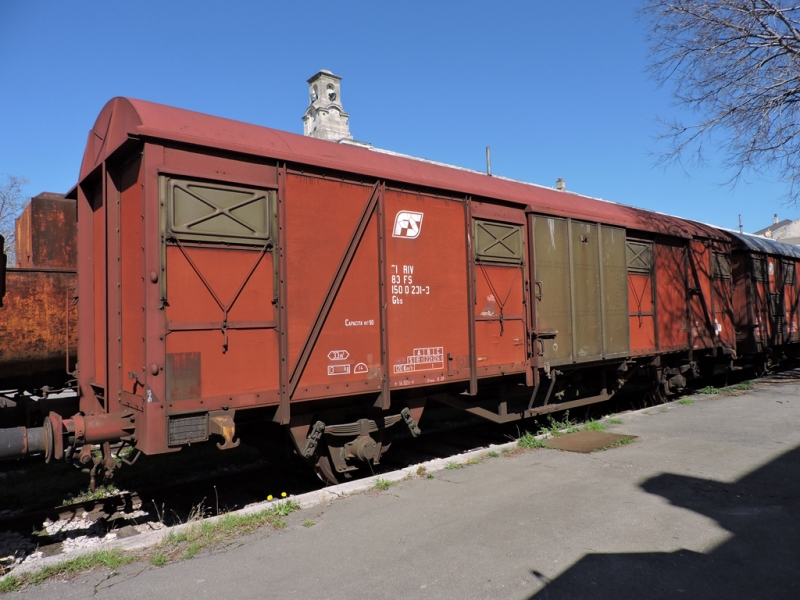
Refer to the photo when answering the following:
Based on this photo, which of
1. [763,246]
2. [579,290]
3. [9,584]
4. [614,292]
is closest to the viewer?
[9,584]

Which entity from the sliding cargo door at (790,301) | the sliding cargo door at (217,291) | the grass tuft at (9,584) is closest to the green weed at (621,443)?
the sliding cargo door at (217,291)

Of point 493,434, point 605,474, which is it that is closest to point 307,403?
point 605,474

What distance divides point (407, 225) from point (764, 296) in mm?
12330

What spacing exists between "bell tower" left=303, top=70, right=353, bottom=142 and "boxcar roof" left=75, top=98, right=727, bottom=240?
31.2 metres

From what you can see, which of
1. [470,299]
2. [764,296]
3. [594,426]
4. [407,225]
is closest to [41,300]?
[407,225]

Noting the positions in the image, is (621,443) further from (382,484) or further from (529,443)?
(382,484)

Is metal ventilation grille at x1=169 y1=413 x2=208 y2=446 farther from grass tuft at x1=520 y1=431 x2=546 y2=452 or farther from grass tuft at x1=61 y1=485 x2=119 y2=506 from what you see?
grass tuft at x1=520 y1=431 x2=546 y2=452

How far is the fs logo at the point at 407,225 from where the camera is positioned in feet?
21.1

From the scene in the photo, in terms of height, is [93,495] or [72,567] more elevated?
[72,567]

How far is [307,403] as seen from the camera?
573cm

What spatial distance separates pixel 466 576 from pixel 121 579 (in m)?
2.46

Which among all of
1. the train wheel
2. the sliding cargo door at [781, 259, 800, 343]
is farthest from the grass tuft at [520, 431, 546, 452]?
the sliding cargo door at [781, 259, 800, 343]

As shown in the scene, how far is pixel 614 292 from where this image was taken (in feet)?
31.1

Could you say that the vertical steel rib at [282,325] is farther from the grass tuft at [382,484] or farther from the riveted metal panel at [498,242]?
the riveted metal panel at [498,242]
